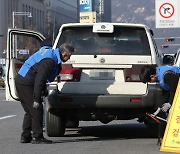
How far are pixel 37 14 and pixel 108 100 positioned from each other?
344 feet

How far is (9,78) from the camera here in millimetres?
12211

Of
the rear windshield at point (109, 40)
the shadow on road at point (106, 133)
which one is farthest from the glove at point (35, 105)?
the rear windshield at point (109, 40)

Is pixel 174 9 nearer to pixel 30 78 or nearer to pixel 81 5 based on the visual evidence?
pixel 30 78

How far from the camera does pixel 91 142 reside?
37.5ft

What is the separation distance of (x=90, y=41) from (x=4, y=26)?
8824 cm

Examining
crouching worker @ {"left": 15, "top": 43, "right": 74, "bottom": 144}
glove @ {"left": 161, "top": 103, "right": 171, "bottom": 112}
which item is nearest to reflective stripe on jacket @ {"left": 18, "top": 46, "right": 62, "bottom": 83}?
crouching worker @ {"left": 15, "top": 43, "right": 74, "bottom": 144}

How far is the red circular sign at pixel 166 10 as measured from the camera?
136 feet

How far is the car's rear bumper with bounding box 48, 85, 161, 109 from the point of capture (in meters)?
11.1

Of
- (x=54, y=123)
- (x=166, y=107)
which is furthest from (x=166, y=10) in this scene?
(x=166, y=107)

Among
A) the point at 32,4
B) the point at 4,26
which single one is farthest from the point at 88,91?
the point at 32,4

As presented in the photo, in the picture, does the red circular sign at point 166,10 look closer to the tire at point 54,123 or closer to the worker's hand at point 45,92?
the tire at point 54,123

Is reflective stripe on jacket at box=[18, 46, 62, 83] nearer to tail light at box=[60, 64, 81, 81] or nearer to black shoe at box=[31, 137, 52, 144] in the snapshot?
tail light at box=[60, 64, 81, 81]

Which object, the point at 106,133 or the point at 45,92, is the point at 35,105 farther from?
the point at 106,133

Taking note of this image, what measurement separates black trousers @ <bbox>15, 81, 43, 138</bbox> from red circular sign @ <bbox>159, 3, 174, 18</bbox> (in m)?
30.4
